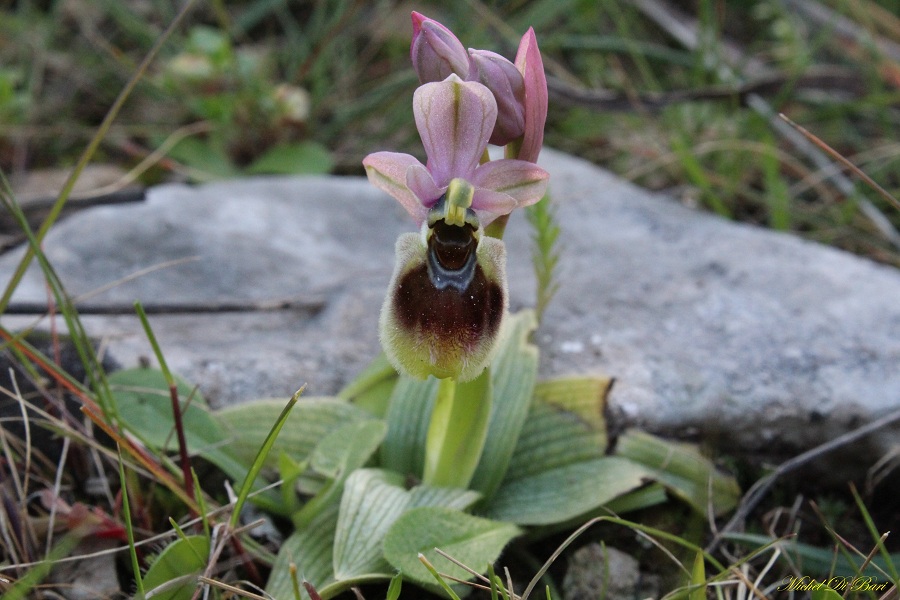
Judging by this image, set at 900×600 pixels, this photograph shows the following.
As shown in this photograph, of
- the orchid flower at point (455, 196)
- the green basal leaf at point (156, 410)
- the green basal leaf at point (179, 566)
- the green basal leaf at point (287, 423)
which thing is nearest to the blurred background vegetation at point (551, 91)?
the green basal leaf at point (156, 410)

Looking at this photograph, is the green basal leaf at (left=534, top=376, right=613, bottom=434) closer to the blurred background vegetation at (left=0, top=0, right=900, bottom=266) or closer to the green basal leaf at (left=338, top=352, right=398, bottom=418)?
the green basal leaf at (left=338, top=352, right=398, bottom=418)

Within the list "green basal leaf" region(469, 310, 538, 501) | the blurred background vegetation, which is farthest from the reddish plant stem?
the blurred background vegetation

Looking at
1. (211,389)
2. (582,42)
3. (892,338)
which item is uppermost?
(582,42)

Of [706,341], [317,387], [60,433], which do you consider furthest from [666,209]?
[60,433]

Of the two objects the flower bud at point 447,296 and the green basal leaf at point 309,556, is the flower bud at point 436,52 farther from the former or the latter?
the green basal leaf at point 309,556

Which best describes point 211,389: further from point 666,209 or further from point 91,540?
point 666,209

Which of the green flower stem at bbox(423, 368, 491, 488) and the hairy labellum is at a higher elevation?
the hairy labellum
